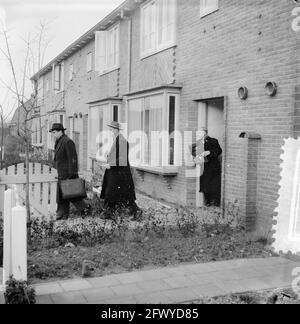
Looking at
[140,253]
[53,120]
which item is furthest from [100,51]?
[140,253]

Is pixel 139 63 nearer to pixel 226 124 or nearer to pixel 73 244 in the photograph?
pixel 226 124

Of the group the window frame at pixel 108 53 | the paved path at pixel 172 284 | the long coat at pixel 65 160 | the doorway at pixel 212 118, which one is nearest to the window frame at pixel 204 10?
the doorway at pixel 212 118

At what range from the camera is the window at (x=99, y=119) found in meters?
13.3

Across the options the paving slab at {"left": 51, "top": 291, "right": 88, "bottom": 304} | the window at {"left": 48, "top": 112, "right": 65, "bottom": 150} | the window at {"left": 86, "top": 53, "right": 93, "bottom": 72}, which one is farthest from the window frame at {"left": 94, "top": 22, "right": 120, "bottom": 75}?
the paving slab at {"left": 51, "top": 291, "right": 88, "bottom": 304}

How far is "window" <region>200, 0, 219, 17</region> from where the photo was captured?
803 cm

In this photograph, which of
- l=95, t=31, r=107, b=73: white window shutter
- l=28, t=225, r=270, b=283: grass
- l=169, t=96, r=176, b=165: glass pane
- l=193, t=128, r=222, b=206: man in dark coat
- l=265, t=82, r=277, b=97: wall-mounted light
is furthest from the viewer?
l=95, t=31, r=107, b=73: white window shutter

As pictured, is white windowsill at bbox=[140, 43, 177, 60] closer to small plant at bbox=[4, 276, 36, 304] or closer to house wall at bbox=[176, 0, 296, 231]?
house wall at bbox=[176, 0, 296, 231]

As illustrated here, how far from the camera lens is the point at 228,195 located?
7.77m

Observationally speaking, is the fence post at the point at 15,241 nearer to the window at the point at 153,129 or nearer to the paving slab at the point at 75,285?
the paving slab at the point at 75,285

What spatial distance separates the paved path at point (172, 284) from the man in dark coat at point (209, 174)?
3.28 metres

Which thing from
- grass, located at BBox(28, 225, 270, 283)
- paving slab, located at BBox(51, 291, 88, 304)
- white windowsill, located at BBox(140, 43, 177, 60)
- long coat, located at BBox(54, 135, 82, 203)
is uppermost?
white windowsill, located at BBox(140, 43, 177, 60)

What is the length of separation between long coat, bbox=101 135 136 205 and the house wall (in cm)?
175

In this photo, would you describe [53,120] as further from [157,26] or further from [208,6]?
[208,6]
